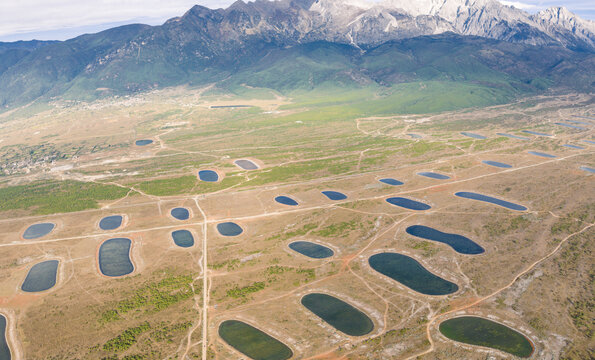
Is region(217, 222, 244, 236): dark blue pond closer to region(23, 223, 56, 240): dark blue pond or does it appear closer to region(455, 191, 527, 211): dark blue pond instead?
region(23, 223, 56, 240): dark blue pond

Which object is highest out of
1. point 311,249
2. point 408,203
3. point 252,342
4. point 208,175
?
point 208,175

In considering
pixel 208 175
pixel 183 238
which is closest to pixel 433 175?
pixel 208 175

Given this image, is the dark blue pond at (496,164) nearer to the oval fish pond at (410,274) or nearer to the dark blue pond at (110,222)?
the oval fish pond at (410,274)

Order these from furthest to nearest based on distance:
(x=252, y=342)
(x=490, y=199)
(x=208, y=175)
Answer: (x=208, y=175), (x=490, y=199), (x=252, y=342)

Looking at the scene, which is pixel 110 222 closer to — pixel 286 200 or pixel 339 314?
pixel 286 200

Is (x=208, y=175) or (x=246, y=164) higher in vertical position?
(x=246, y=164)

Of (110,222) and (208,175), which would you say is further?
(208,175)

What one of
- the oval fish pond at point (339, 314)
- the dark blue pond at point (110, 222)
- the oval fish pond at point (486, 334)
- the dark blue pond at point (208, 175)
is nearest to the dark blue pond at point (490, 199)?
the oval fish pond at point (486, 334)
